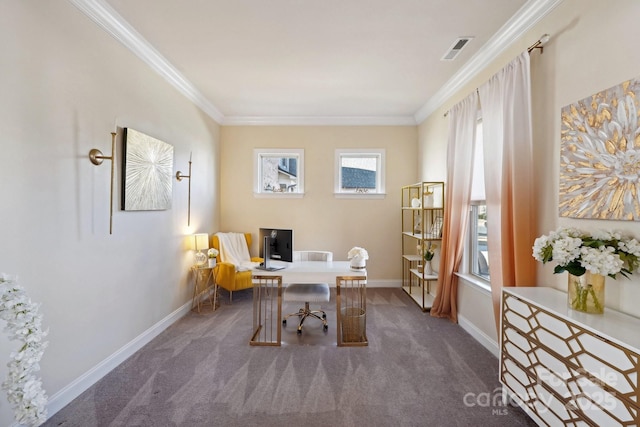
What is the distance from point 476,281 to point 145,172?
358cm

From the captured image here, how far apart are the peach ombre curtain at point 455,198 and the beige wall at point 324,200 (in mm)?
1409

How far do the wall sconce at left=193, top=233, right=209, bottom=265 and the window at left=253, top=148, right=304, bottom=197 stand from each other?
141 cm

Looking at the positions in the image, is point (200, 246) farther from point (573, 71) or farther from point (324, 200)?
point (573, 71)

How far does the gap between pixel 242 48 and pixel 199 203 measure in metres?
2.22

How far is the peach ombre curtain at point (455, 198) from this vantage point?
3.09m

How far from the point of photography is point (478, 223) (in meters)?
3.31

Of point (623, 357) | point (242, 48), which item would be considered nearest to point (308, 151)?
point (242, 48)

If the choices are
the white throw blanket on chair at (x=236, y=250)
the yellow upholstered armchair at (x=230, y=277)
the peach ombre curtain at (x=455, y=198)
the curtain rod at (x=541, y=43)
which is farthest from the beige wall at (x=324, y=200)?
the curtain rod at (x=541, y=43)

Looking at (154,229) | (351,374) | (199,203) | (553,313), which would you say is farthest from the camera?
(199,203)

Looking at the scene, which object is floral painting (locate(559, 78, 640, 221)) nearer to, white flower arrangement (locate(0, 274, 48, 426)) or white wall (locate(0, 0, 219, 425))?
white flower arrangement (locate(0, 274, 48, 426))

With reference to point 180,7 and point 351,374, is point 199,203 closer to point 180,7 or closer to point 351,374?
point 180,7

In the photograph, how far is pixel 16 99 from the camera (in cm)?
168

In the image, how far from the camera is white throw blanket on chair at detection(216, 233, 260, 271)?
430 centimetres

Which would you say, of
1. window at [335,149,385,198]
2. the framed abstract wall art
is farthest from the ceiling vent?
the framed abstract wall art
